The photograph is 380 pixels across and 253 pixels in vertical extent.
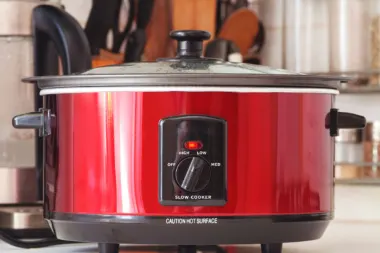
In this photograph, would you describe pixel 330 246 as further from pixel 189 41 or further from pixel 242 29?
pixel 242 29

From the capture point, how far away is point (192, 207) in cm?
71

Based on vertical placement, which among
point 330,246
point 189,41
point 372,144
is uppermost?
point 189,41

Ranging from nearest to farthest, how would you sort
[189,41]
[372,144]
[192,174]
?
[192,174] < [189,41] < [372,144]

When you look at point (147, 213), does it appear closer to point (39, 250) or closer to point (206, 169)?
point (206, 169)

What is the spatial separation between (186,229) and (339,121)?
194mm

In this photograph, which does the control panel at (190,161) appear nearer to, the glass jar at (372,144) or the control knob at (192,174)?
the control knob at (192,174)

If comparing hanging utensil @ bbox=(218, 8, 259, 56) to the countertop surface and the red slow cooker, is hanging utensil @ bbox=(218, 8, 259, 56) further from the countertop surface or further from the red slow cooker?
the red slow cooker

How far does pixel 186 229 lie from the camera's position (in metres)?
0.71

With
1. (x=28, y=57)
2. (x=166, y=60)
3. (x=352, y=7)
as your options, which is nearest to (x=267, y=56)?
(x=352, y=7)

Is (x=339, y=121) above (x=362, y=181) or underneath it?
above

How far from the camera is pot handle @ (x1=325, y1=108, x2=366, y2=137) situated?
0.78 m

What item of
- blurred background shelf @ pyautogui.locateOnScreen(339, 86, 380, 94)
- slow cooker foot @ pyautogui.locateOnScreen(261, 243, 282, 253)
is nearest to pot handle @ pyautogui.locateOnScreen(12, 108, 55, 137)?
slow cooker foot @ pyautogui.locateOnScreen(261, 243, 282, 253)

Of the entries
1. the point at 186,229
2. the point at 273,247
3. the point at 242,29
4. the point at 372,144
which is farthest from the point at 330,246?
the point at 242,29

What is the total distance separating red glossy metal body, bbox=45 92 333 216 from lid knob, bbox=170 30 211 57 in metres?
0.10
